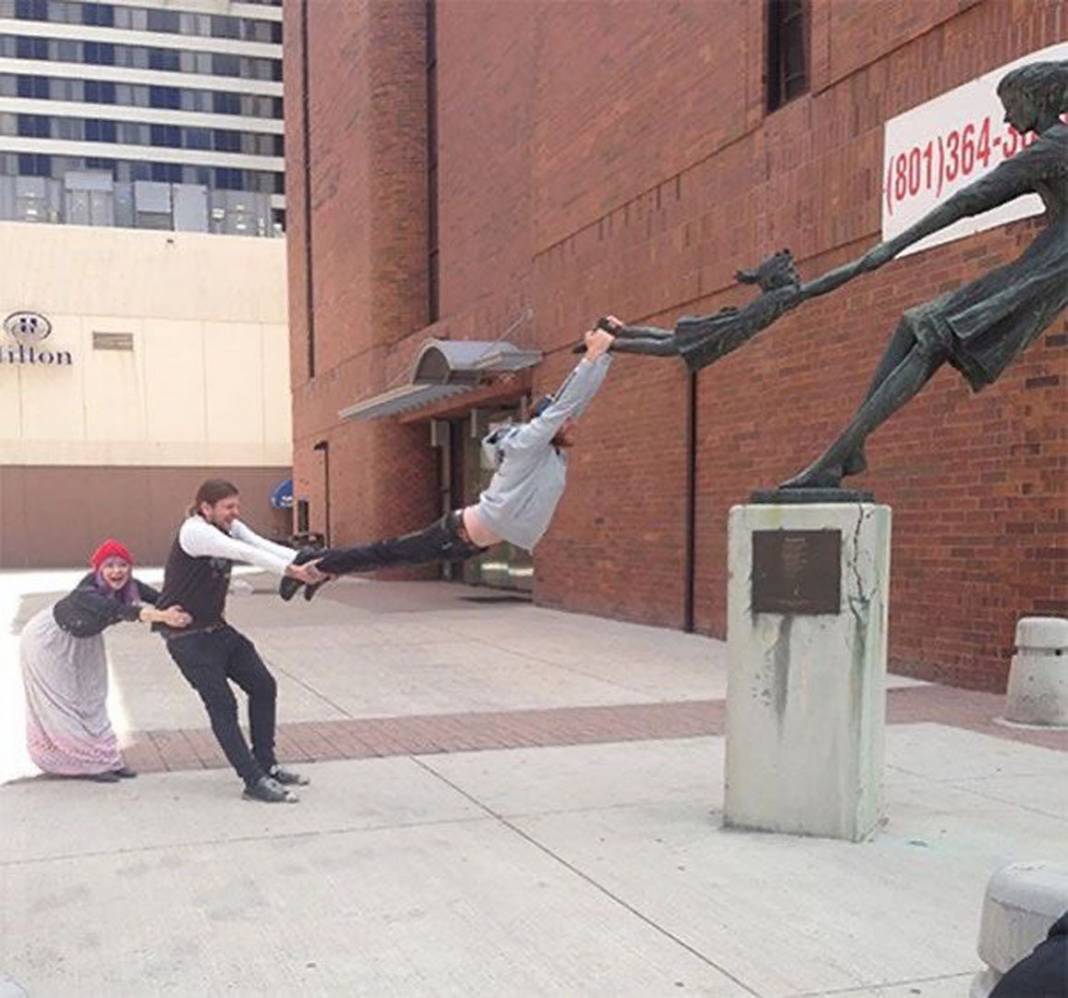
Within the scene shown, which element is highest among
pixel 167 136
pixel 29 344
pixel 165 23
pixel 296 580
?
pixel 165 23

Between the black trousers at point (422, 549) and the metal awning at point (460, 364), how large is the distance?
11.5 metres

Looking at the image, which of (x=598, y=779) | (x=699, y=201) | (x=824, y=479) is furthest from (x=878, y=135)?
(x=598, y=779)

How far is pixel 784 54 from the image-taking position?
11781 mm

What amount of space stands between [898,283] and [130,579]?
6.62m

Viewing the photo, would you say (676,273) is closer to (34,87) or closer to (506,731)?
(506,731)

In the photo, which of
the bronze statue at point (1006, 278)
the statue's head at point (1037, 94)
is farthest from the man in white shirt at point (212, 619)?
the statue's head at point (1037, 94)

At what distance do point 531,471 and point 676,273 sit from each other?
8.78 metres

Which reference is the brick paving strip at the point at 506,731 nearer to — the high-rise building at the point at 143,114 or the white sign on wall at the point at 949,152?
the white sign on wall at the point at 949,152

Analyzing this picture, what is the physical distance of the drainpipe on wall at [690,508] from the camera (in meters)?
13.0

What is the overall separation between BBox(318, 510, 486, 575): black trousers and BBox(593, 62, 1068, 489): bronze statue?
1104 millimetres

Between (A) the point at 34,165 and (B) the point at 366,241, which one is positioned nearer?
(B) the point at 366,241

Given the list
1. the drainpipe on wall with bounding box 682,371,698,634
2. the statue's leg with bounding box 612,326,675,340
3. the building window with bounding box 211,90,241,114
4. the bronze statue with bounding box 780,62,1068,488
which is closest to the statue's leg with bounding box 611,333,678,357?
the statue's leg with bounding box 612,326,675,340

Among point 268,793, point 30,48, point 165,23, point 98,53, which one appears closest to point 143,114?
point 98,53

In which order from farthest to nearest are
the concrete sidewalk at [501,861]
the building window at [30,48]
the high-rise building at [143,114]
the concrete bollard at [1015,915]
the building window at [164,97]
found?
the building window at [164,97], the high-rise building at [143,114], the building window at [30,48], the concrete sidewalk at [501,861], the concrete bollard at [1015,915]
